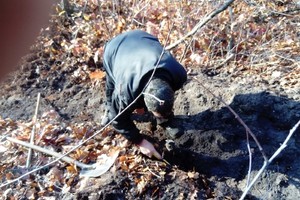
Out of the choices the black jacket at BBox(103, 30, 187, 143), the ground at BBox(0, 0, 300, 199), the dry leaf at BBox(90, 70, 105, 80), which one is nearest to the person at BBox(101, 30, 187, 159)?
the black jacket at BBox(103, 30, 187, 143)

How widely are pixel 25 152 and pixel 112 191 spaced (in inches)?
45.1

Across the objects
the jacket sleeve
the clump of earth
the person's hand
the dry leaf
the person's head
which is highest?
the person's head

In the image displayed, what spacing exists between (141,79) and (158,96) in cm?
24

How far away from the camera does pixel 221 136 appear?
3.76m

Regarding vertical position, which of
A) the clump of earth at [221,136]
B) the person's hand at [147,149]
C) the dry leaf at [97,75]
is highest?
the dry leaf at [97,75]

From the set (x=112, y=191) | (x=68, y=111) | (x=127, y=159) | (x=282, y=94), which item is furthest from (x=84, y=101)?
(x=282, y=94)

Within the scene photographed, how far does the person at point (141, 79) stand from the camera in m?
3.00

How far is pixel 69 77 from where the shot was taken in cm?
518

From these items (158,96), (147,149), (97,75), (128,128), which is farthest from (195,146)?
(97,75)

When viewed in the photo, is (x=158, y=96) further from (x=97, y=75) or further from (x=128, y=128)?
(x=97, y=75)

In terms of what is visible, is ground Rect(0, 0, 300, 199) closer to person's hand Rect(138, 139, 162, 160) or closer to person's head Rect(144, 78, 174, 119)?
person's hand Rect(138, 139, 162, 160)

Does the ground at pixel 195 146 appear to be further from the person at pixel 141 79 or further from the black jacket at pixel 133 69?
the black jacket at pixel 133 69

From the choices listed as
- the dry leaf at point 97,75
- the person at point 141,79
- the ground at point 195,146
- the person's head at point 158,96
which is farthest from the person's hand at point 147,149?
the dry leaf at point 97,75

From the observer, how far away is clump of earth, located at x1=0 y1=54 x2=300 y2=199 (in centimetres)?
343
